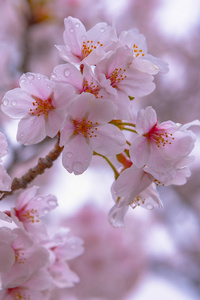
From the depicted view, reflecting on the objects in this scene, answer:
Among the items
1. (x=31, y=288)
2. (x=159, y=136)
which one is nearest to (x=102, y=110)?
(x=159, y=136)

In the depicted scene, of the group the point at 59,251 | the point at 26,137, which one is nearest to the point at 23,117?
the point at 26,137

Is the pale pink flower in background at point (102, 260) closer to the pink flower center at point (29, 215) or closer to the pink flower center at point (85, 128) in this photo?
the pink flower center at point (29, 215)

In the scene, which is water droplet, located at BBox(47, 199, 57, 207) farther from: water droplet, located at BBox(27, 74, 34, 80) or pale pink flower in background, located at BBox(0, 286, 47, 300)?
water droplet, located at BBox(27, 74, 34, 80)

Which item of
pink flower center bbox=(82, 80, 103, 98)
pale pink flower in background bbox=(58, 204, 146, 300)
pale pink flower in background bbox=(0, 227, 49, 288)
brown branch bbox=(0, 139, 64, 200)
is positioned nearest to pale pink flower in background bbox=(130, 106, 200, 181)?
pink flower center bbox=(82, 80, 103, 98)

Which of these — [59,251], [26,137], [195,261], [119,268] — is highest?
[26,137]

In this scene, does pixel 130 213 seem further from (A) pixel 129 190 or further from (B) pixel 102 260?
(A) pixel 129 190

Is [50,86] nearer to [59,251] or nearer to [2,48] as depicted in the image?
[59,251]
